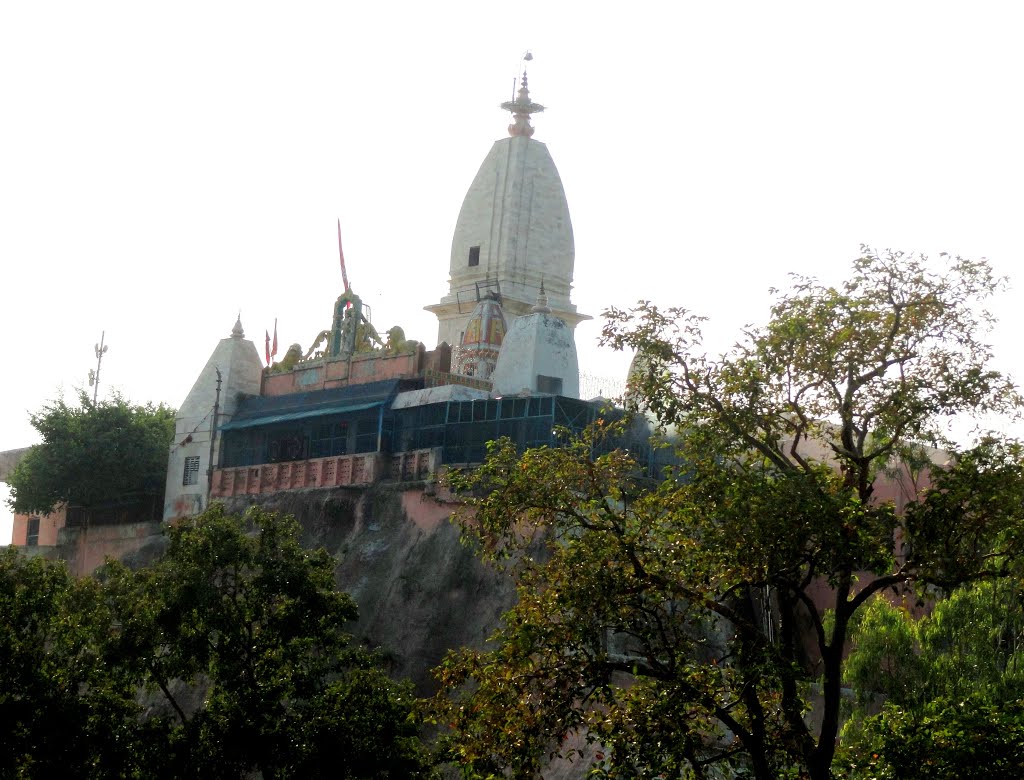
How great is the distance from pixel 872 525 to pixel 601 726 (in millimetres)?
3215

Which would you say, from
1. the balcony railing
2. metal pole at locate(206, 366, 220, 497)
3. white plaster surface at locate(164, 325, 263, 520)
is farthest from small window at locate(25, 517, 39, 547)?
the balcony railing

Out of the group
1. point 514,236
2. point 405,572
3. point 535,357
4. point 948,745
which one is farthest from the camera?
point 514,236

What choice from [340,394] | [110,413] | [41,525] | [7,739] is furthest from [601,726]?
[41,525]

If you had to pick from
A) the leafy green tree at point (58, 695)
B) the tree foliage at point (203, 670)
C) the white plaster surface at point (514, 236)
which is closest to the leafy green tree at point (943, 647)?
the tree foliage at point (203, 670)

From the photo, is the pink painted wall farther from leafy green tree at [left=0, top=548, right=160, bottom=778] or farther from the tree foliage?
leafy green tree at [left=0, top=548, right=160, bottom=778]

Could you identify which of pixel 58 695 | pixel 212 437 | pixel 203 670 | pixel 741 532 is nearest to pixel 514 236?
pixel 212 437

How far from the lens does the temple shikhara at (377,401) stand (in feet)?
121

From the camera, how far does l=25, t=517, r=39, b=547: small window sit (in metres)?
48.2

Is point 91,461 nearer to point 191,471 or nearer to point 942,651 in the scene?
point 191,471

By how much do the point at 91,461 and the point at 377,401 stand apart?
424 inches

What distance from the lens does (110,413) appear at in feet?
149

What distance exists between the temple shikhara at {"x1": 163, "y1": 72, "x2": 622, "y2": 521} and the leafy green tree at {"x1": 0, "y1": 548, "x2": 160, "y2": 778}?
14257mm

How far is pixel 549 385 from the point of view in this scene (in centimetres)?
3744

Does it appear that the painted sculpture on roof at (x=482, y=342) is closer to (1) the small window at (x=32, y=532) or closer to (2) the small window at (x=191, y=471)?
(2) the small window at (x=191, y=471)
